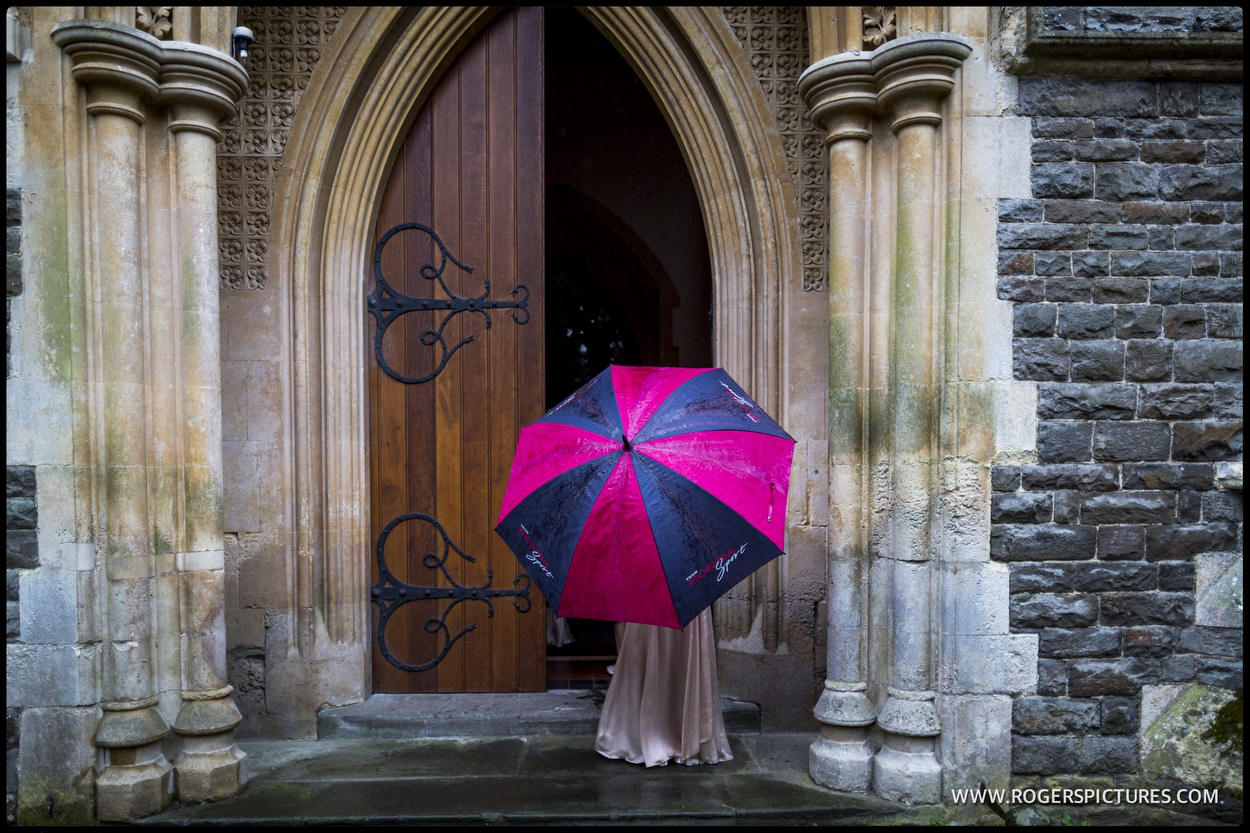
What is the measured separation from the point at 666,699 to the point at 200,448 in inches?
84.9

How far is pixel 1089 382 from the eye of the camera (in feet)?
11.5

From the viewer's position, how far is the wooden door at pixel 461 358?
432cm

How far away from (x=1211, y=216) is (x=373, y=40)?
3.67 metres

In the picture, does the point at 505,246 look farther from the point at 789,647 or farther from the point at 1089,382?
the point at 1089,382

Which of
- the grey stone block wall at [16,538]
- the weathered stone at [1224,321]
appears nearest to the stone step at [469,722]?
the grey stone block wall at [16,538]

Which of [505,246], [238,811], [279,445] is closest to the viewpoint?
[238,811]

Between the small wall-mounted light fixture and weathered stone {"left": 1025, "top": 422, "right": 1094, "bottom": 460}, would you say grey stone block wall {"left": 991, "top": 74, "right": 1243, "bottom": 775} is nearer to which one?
weathered stone {"left": 1025, "top": 422, "right": 1094, "bottom": 460}

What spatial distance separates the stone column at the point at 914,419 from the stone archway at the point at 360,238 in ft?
2.28

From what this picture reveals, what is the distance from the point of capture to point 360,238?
4.25 meters

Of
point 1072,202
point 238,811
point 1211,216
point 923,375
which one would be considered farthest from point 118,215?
point 1211,216

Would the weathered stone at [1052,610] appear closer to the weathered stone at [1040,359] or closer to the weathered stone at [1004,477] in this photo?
the weathered stone at [1004,477]

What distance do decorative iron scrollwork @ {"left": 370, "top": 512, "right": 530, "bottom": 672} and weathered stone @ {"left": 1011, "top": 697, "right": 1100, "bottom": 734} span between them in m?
2.23

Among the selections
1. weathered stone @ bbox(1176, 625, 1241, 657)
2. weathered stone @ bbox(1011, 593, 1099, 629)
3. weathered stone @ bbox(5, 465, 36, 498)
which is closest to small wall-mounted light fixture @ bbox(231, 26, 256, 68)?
weathered stone @ bbox(5, 465, 36, 498)

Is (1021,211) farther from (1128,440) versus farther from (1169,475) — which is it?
(1169,475)
